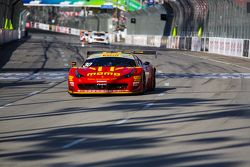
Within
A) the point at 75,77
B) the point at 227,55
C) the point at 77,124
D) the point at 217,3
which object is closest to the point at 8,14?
the point at 217,3

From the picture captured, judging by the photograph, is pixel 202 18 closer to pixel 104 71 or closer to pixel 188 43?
pixel 188 43

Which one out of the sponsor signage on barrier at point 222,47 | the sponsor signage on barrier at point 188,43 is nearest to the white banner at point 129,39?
the sponsor signage on barrier at point 188,43

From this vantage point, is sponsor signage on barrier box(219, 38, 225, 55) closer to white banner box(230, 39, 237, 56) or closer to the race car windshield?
white banner box(230, 39, 237, 56)

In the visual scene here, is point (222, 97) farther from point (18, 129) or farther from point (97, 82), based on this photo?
point (18, 129)

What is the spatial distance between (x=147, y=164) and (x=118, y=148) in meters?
1.24

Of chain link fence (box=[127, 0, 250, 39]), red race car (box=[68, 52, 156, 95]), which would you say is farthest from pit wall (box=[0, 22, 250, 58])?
red race car (box=[68, 52, 156, 95])

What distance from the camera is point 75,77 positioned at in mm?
18094

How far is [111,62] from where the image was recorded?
62.7 feet

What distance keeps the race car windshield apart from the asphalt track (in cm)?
100

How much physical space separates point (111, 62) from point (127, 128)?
7574 mm

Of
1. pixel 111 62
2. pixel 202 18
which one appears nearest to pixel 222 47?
pixel 202 18

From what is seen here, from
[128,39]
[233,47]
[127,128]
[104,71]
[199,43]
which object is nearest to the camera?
[127,128]

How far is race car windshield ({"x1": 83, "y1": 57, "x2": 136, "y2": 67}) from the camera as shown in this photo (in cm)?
1902

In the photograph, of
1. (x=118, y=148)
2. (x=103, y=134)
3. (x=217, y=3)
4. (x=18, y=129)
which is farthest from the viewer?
(x=217, y=3)
